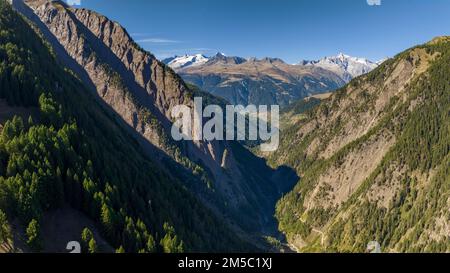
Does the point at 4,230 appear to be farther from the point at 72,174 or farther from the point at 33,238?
the point at 72,174

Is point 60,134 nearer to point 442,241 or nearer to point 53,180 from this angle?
point 53,180

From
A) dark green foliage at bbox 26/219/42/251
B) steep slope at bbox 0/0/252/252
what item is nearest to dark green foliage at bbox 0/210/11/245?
dark green foliage at bbox 26/219/42/251

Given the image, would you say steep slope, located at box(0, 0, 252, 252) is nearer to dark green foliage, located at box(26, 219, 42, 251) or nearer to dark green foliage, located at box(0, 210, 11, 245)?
dark green foliage, located at box(26, 219, 42, 251)

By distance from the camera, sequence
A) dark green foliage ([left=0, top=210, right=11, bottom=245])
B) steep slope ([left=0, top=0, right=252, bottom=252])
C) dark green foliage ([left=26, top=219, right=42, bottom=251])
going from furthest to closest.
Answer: steep slope ([left=0, top=0, right=252, bottom=252]), dark green foliage ([left=26, top=219, right=42, bottom=251]), dark green foliage ([left=0, top=210, right=11, bottom=245])

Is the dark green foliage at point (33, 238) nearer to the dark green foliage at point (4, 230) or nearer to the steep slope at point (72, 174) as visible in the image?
the steep slope at point (72, 174)

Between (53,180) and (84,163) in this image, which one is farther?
(84,163)

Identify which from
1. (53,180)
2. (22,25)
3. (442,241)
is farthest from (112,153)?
(442,241)

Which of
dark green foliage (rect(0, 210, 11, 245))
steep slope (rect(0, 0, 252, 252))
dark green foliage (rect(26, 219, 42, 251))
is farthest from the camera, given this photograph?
steep slope (rect(0, 0, 252, 252))

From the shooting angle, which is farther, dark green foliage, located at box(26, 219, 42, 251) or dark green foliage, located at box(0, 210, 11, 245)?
dark green foliage, located at box(26, 219, 42, 251)

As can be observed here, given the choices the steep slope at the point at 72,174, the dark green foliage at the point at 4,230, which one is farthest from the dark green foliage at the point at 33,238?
the dark green foliage at the point at 4,230

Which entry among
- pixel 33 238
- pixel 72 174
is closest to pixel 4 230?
pixel 33 238
